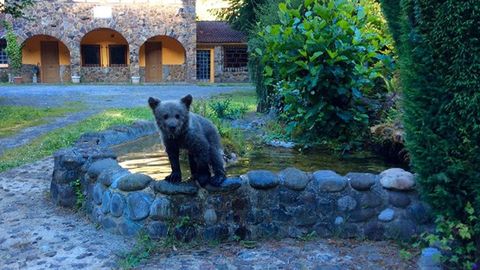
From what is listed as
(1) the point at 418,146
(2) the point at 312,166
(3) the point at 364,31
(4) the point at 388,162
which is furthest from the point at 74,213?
(3) the point at 364,31

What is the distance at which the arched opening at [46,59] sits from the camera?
29.7 metres

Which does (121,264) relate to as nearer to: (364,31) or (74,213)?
(74,213)

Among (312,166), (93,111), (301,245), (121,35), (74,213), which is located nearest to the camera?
(301,245)

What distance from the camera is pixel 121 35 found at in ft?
97.5

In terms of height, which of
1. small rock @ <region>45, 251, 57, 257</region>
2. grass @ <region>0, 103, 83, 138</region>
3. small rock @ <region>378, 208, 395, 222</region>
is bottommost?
small rock @ <region>45, 251, 57, 257</region>

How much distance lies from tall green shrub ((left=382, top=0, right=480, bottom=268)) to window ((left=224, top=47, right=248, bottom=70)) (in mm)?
27839

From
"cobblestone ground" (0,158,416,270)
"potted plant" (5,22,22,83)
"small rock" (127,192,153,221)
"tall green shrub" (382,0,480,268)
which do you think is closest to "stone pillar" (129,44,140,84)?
"potted plant" (5,22,22,83)

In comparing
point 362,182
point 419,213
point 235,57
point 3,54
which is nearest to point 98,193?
point 362,182

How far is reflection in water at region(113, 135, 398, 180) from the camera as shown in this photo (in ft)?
21.3

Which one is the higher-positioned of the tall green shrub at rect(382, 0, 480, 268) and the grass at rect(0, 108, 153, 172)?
the tall green shrub at rect(382, 0, 480, 268)

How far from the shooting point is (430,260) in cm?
363

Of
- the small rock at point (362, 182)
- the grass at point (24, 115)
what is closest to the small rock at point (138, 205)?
the small rock at point (362, 182)

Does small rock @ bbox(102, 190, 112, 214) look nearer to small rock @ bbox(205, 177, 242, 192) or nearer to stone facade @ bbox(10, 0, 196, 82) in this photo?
small rock @ bbox(205, 177, 242, 192)

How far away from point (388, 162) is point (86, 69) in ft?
85.3
